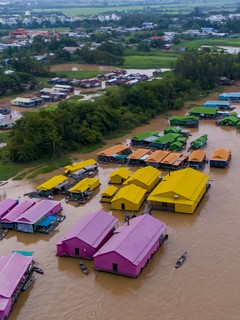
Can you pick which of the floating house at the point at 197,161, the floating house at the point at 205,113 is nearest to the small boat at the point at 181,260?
the floating house at the point at 197,161

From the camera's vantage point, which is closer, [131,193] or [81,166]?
[131,193]

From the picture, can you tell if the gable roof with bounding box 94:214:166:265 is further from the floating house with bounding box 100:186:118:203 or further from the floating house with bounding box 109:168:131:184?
the floating house with bounding box 109:168:131:184

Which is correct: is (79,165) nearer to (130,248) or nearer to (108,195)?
(108,195)

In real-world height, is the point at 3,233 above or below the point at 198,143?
above

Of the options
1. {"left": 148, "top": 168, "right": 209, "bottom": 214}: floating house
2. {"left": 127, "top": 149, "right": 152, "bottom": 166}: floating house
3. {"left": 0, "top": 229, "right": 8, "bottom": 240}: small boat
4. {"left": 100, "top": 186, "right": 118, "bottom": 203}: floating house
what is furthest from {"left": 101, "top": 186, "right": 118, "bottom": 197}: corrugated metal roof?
{"left": 0, "top": 229, "right": 8, "bottom": 240}: small boat

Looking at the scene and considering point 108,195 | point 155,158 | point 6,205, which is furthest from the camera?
point 155,158

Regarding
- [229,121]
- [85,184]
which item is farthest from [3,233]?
[229,121]

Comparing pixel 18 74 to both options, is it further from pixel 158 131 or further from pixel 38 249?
pixel 38 249
